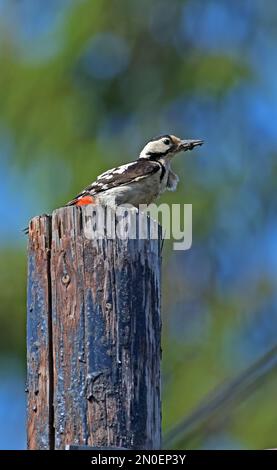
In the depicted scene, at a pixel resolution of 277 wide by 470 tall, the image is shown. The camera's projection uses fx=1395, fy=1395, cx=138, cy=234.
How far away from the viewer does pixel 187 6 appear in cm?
893

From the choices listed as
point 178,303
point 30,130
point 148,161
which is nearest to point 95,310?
point 148,161

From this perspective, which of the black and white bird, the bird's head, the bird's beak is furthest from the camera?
the bird's beak

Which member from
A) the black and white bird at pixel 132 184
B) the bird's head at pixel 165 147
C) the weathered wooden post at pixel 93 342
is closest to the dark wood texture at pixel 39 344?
the weathered wooden post at pixel 93 342

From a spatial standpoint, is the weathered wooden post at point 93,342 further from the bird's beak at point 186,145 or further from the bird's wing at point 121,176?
the bird's beak at point 186,145

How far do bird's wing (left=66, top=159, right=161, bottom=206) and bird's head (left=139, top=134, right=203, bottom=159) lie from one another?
0.73 feet

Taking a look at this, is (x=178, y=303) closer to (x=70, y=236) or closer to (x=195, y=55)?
(x=195, y=55)

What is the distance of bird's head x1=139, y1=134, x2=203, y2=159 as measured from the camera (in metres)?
5.55

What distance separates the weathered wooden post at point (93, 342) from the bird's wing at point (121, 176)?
1.56 meters

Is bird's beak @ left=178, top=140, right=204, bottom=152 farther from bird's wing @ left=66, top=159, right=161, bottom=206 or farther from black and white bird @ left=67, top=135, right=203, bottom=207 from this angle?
bird's wing @ left=66, top=159, right=161, bottom=206

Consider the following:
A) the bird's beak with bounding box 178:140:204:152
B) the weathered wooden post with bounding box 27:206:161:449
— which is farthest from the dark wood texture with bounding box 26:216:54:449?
the bird's beak with bounding box 178:140:204:152

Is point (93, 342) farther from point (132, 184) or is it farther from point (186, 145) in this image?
point (186, 145)

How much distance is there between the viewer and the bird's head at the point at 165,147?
555 cm

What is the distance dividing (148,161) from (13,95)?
3.27m
